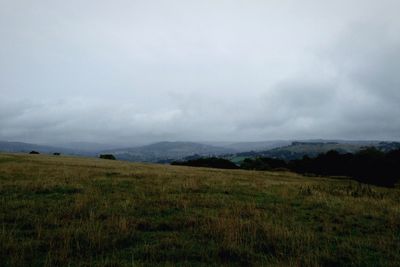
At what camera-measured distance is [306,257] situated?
7016mm

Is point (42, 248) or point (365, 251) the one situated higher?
point (42, 248)

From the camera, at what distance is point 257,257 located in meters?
6.98

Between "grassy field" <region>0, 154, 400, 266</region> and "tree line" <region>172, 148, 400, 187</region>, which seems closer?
"grassy field" <region>0, 154, 400, 266</region>

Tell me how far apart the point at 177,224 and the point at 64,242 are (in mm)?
3657

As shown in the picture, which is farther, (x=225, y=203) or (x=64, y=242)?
(x=225, y=203)

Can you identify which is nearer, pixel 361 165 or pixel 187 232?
pixel 187 232

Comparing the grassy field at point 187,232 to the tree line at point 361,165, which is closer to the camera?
the grassy field at point 187,232

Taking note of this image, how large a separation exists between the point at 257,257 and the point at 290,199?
9697mm

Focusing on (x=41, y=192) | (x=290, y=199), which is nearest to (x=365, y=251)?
(x=290, y=199)

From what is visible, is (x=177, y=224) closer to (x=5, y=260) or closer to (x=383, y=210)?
(x=5, y=260)

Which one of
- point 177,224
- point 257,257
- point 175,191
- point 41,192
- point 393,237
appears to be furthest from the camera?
point 175,191

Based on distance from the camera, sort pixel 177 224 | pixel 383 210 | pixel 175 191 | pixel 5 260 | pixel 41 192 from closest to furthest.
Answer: pixel 5 260 < pixel 177 224 < pixel 383 210 < pixel 41 192 < pixel 175 191

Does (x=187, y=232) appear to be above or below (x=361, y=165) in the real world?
above


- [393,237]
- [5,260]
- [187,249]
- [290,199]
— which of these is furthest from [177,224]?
[290,199]
